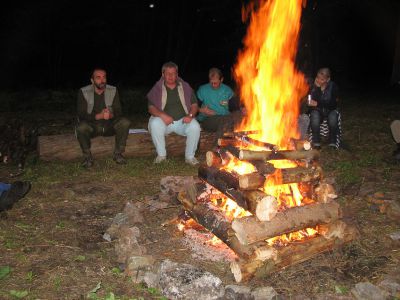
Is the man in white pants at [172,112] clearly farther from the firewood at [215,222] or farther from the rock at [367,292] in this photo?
the rock at [367,292]

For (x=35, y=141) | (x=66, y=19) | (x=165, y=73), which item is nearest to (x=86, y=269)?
(x=165, y=73)

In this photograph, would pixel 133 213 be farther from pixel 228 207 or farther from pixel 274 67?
pixel 274 67

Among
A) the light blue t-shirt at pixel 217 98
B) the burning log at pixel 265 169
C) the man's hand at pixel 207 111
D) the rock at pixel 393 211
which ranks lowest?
the rock at pixel 393 211

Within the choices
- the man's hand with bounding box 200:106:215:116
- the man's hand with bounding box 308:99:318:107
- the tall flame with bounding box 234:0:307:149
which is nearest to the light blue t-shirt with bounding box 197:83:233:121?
the man's hand with bounding box 200:106:215:116

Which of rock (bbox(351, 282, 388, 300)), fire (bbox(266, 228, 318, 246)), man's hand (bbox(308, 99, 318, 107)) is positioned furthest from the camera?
man's hand (bbox(308, 99, 318, 107))

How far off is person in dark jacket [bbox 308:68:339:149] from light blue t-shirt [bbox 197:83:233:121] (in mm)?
1850

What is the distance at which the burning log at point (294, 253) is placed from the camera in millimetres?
3898

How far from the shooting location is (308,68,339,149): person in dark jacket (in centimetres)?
851

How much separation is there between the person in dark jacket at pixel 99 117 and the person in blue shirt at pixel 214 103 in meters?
1.78

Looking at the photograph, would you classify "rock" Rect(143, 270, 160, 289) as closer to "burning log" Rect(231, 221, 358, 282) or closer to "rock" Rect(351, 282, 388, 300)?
"burning log" Rect(231, 221, 358, 282)

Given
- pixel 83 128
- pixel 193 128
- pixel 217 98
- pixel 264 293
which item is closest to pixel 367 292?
pixel 264 293

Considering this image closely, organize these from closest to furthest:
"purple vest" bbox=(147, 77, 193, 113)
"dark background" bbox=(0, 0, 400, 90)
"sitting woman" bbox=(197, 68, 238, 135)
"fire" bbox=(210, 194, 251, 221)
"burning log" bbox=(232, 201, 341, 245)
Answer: "burning log" bbox=(232, 201, 341, 245) < "fire" bbox=(210, 194, 251, 221) < "purple vest" bbox=(147, 77, 193, 113) < "sitting woman" bbox=(197, 68, 238, 135) < "dark background" bbox=(0, 0, 400, 90)

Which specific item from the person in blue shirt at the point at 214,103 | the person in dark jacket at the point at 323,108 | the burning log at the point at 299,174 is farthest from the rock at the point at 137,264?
the person in dark jacket at the point at 323,108

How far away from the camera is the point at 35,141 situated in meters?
8.48
